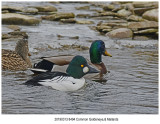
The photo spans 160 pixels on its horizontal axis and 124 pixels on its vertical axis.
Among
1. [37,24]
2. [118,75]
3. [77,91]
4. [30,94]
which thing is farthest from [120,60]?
[37,24]

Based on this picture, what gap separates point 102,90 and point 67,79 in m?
0.78

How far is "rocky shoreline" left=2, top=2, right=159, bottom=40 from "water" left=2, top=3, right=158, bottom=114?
1647mm

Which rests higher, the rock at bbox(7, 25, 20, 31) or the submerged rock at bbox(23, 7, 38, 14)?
the submerged rock at bbox(23, 7, 38, 14)

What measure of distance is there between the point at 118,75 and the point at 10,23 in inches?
322

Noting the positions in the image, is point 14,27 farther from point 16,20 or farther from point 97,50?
point 97,50

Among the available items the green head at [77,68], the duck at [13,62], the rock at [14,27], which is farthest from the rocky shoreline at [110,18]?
the green head at [77,68]

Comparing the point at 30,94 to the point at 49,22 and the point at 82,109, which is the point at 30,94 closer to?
the point at 82,109

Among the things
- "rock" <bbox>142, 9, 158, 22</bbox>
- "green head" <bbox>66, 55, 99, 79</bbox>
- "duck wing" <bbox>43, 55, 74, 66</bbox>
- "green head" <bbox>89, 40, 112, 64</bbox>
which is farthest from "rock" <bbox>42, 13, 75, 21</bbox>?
"green head" <bbox>66, 55, 99, 79</bbox>

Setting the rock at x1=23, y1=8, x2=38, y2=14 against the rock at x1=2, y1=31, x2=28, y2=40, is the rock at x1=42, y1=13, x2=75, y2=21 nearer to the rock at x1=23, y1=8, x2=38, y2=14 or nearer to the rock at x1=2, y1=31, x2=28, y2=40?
the rock at x1=23, y1=8, x2=38, y2=14

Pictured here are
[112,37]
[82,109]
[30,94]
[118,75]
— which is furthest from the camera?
[112,37]

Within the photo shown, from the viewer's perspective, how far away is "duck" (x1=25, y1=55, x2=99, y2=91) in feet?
25.3

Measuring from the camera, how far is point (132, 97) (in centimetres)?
749

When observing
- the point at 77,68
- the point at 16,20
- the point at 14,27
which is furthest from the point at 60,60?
the point at 16,20

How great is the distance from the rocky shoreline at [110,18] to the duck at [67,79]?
224 inches
